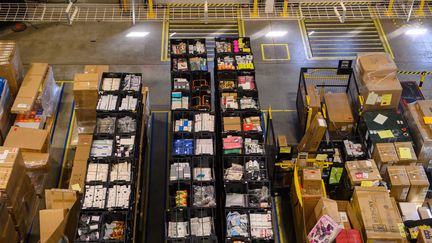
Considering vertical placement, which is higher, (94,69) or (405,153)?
(94,69)

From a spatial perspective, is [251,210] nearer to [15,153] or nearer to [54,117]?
[15,153]

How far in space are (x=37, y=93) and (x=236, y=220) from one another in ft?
22.2

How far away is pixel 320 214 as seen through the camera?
11414 millimetres

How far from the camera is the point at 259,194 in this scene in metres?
11.1

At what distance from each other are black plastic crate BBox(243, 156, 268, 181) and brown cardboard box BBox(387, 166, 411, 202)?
3.10 meters

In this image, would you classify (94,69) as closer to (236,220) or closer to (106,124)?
(106,124)

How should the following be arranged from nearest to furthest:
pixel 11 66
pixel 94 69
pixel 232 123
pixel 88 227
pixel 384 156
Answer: pixel 88 227, pixel 232 123, pixel 384 156, pixel 11 66, pixel 94 69

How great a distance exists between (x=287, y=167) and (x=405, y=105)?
12.8 feet

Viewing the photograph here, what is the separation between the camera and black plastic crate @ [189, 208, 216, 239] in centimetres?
1046

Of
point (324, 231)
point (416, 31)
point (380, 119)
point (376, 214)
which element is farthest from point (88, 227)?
point (416, 31)

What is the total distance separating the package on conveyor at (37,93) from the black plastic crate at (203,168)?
16.3ft

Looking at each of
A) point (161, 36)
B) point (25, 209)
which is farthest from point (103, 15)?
point (25, 209)

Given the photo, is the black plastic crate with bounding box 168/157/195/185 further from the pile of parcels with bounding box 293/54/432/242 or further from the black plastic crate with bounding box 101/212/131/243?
→ the pile of parcels with bounding box 293/54/432/242

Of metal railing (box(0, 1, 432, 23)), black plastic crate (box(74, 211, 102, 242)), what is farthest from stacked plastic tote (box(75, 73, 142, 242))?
metal railing (box(0, 1, 432, 23))
